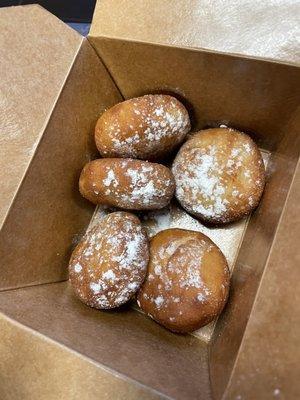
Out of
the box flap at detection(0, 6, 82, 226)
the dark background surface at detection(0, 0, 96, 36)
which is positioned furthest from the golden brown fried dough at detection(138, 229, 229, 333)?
the dark background surface at detection(0, 0, 96, 36)

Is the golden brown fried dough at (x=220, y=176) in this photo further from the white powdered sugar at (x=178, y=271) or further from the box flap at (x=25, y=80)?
the box flap at (x=25, y=80)

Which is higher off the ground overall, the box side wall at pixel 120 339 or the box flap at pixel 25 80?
the box flap at pixel 25 80

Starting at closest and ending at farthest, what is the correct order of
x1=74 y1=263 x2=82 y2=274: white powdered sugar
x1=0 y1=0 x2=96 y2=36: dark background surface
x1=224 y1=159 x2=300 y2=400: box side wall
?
x1=224 y1=159 x2=300 y2=400: box side wall
x1=74 y1=263 x2=82 y2=274: white powdered sugar
x1=0 y1=0 x2=96 y2=36: dark background surface

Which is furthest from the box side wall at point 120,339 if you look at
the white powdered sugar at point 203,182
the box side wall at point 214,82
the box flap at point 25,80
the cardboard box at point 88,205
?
the box side wall at point 214,82

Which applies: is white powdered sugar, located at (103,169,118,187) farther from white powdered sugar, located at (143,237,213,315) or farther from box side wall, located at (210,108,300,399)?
box side wall, located at (210,108,300,399)

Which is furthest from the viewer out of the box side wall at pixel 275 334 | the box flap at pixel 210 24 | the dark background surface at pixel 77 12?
the dark background surface at pixel 77 12

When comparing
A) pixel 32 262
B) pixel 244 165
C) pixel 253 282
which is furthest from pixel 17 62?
pixel 253 282

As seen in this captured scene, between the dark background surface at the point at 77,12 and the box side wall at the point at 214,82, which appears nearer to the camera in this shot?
the box side wall at the point at 214,82

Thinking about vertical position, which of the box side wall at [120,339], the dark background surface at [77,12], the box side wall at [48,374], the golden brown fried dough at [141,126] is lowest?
the box side wall at [48,374]
